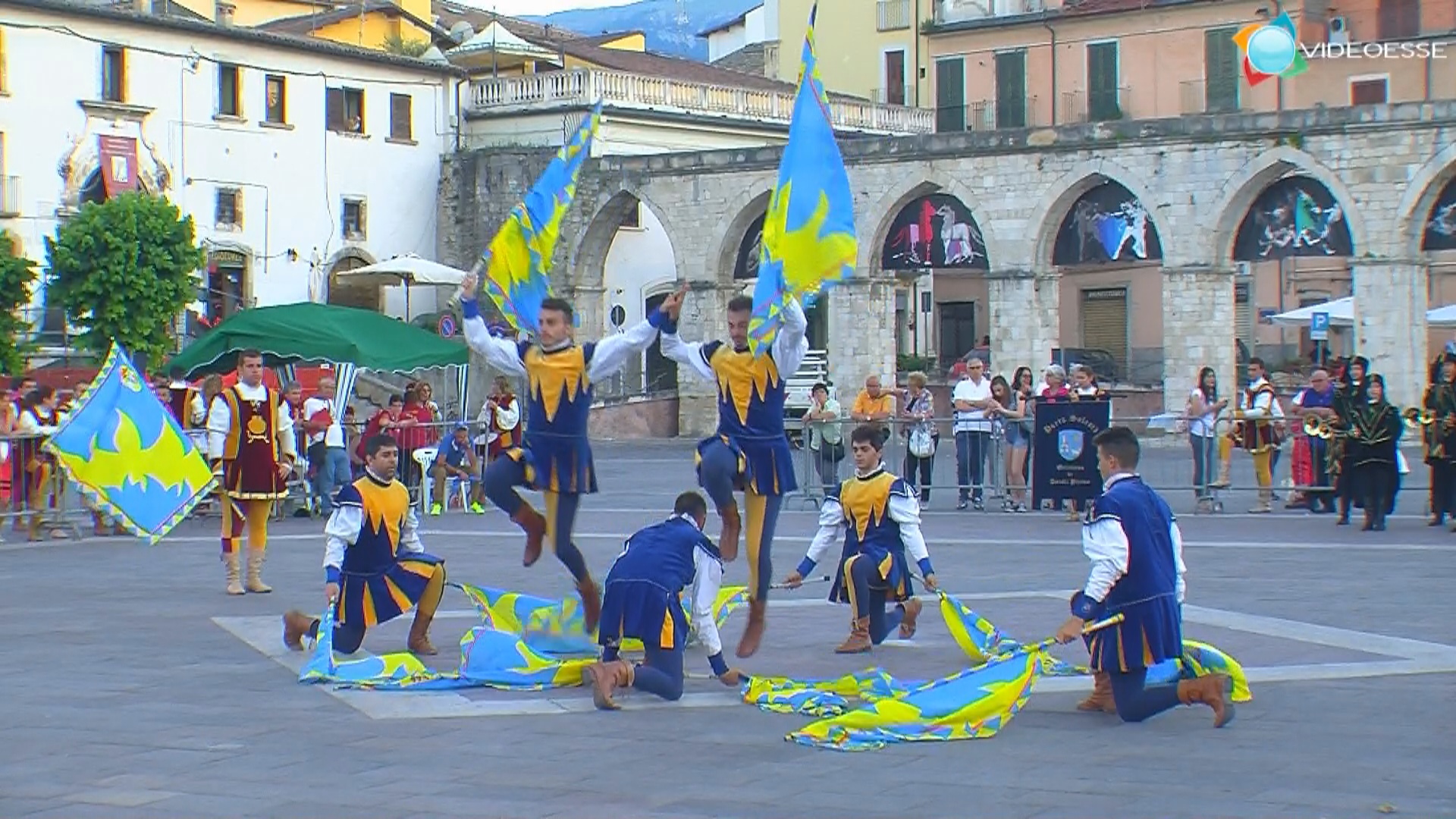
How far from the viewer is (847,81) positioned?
194 feet

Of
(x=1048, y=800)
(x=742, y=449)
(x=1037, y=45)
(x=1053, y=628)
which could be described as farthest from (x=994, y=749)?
(x=1037, y=45)

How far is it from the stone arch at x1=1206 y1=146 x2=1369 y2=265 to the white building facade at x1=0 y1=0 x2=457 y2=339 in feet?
65.1

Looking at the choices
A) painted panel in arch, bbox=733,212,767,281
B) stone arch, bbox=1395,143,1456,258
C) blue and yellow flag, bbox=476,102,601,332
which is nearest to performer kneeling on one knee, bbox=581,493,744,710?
blue and yellow flag, bbox=476,102,601,332

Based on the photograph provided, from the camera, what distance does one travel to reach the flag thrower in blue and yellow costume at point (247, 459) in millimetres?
13828

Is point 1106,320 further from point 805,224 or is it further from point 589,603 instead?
point 805,224

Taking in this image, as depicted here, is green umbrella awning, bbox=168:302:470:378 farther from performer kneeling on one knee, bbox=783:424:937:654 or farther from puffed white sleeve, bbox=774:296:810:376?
puffed white sleeve, bbox=774:296:810:376

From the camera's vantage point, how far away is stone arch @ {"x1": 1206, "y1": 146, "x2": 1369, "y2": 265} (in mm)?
35656

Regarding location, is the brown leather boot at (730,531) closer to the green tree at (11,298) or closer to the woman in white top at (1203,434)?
the woman in white top at (1203,434)

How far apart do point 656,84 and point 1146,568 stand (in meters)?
40.1

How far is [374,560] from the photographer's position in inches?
418

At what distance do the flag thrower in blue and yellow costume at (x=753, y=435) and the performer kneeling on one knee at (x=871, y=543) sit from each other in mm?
390

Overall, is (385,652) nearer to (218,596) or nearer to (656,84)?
(218,596)

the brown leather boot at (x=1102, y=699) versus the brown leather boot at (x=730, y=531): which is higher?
the brown leather boot at (x=730, y=531)

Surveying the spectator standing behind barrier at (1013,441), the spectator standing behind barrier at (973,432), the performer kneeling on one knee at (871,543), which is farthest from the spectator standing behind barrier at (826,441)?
the performer kneeling on one knee at (871,543)
